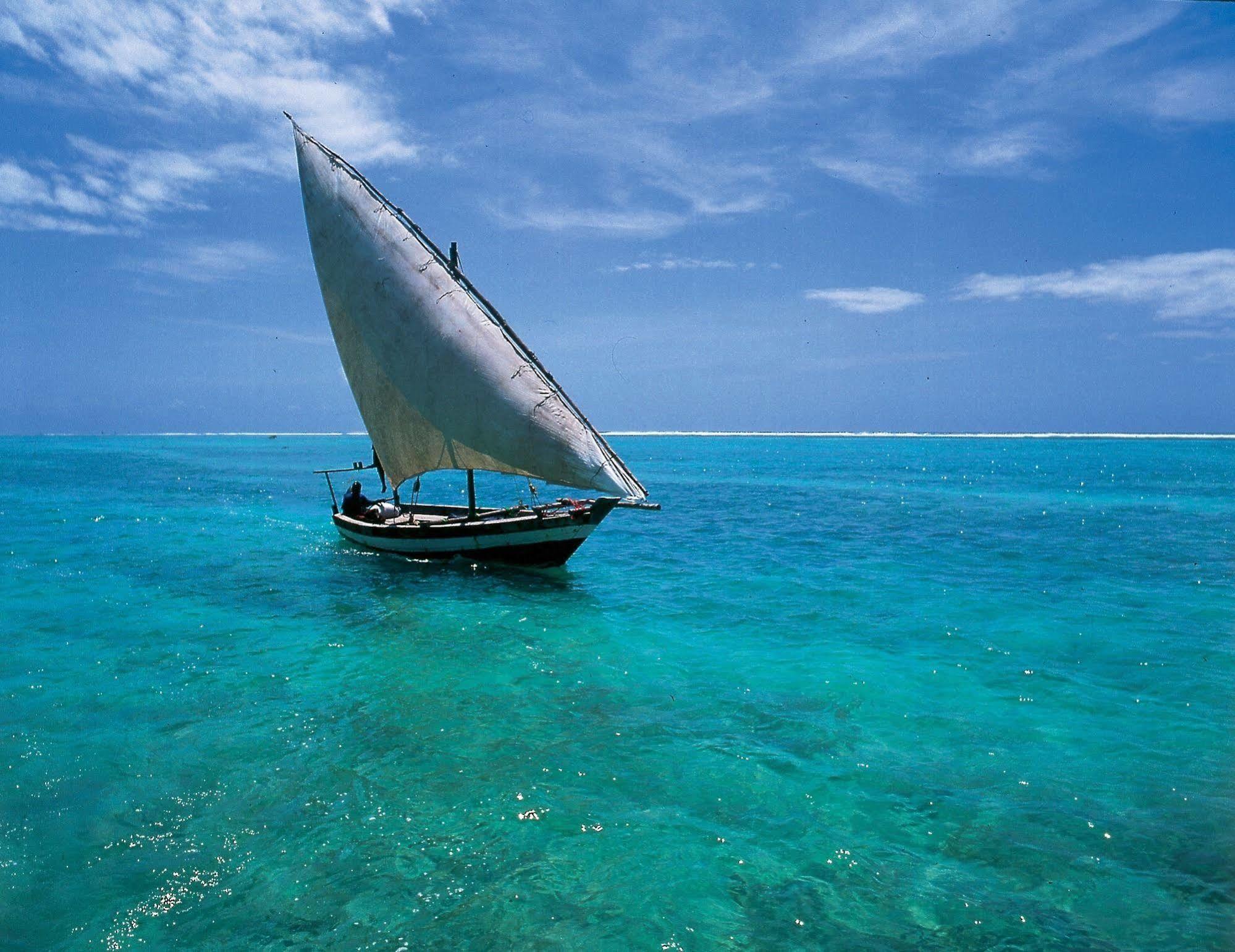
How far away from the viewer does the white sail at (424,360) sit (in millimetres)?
19062

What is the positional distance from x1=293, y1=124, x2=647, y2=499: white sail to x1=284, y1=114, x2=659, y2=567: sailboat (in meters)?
0.04

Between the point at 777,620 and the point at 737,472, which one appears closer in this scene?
the point at 777,620

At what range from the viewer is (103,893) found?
665 centimetres

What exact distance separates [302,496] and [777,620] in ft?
143

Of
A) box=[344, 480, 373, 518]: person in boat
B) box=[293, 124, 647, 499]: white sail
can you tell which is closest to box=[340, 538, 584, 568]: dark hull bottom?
box=[293, 124, 647, 499]: white sail

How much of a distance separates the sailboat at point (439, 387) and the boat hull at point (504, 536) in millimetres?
42

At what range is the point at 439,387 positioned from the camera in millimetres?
20547

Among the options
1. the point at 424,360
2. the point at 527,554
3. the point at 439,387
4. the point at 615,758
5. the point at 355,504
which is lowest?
the point at 615,758

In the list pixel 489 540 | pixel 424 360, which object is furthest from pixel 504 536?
pixel 424 360

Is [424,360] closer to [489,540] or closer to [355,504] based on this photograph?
[489,540]

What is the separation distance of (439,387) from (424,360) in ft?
3.24

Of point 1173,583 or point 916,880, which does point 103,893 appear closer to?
point 916,880

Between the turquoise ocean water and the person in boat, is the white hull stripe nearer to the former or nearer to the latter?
the turquoise ocean water

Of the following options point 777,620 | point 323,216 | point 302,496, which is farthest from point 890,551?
point 302,496
